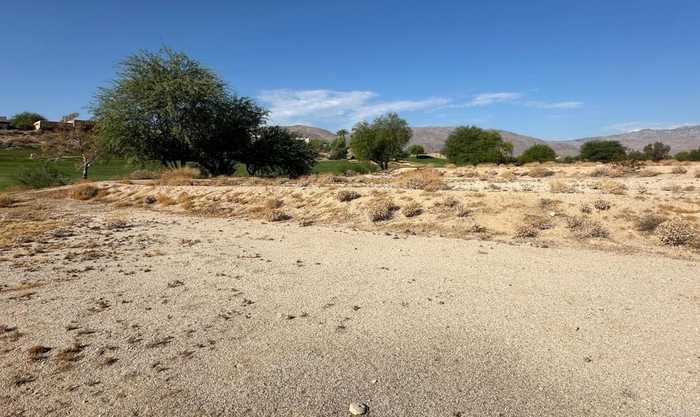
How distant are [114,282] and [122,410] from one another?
4167 mm

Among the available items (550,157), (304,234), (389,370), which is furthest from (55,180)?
(550,157)

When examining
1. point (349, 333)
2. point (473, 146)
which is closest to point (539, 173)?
point (349, 333)

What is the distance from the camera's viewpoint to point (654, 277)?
7105 mm

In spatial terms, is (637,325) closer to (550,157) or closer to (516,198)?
(516,198)

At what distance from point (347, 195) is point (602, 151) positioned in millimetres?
61287

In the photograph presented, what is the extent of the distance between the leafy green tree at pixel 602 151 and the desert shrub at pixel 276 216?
59292 mm

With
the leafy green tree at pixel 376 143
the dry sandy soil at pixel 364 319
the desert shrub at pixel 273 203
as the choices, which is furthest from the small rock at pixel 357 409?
the leafy green tree at pixel 376 143

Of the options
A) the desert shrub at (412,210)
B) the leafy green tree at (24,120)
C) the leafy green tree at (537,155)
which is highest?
the leafy green tree at (24,120)

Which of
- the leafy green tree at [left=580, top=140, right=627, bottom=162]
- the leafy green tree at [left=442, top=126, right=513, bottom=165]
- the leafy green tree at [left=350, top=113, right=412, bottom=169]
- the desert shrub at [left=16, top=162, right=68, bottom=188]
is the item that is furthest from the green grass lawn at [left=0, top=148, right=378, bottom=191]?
the leafy green tree at [left=580, top=140, right=627, bottom=162]

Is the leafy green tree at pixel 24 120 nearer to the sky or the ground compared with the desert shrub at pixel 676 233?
nearer to the sky

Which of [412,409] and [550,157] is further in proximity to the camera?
[550,157]

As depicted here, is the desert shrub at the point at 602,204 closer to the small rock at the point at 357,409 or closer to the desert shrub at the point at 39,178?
the small rock at the point at 357,409

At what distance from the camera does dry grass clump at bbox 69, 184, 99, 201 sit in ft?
73.2

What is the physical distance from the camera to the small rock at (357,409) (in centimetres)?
341
